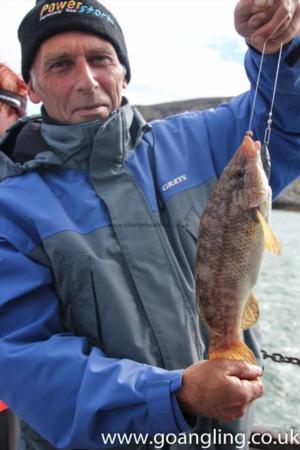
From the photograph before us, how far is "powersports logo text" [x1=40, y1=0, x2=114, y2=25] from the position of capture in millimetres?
3100

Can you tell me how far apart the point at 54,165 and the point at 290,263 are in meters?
26.3

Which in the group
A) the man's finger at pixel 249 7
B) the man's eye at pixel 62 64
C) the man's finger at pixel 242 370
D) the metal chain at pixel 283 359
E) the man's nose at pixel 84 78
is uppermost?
the man's finger at pixel 249 7

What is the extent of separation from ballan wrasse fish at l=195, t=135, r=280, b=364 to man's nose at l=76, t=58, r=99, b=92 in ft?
3.64

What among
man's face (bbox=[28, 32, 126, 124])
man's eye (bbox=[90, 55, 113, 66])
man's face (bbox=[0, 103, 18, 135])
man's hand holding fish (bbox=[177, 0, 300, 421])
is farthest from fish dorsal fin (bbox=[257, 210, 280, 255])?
man's face (bbox=[0, 103, 18, 135])

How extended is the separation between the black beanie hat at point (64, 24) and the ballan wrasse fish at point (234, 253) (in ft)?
4.61

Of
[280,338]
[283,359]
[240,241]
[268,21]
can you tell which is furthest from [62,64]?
[280,338]

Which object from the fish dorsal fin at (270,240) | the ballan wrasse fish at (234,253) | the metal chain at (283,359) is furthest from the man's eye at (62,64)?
the metal chain at (283,359)

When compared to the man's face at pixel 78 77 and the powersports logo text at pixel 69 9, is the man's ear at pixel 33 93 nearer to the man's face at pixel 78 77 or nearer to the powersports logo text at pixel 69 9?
the man's face at pixel 78 77

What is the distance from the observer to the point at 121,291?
2.64 metres

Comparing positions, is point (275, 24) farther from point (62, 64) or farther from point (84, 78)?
point (62, 64)

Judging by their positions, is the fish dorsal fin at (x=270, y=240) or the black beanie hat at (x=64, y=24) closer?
the fish dorsal fin at (x=270, y=240)

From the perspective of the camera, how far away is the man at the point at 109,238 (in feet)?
7.55

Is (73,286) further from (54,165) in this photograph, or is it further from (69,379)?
(54,165)

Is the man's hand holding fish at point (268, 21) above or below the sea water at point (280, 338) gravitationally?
above
